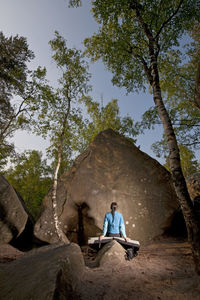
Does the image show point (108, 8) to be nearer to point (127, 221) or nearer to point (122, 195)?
point (122, 195)

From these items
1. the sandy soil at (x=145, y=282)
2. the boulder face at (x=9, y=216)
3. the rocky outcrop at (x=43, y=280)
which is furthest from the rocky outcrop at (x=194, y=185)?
the boulder face at (x=9, y=216)

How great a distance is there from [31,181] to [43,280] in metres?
21.1

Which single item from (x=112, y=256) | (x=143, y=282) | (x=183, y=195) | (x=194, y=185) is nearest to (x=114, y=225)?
(x=112, y=256)

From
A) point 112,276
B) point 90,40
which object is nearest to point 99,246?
point 112,276

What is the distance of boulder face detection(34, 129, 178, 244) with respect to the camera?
686cm

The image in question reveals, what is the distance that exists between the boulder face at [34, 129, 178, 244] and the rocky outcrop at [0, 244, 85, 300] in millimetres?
4611

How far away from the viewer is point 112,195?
294 inches

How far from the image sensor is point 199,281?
222 centimetres

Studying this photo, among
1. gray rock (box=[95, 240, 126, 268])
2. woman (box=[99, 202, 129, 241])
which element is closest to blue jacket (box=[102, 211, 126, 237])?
woman (box=[99, 202, 129, 241])

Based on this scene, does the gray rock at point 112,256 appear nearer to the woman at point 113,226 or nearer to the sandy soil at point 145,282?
the sandy soil at point 145,282

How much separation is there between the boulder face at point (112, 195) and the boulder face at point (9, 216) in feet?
2.82

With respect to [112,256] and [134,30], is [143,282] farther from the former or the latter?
[134,30]

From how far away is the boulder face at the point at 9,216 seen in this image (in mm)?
6644

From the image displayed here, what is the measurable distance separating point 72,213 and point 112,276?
16.8 ft
